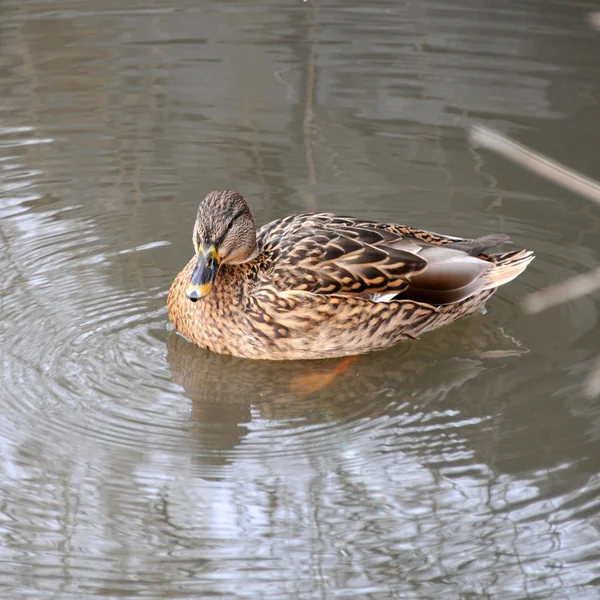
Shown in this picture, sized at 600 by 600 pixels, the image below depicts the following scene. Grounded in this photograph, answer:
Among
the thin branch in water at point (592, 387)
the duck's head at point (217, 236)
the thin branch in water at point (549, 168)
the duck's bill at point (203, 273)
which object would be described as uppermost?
the duck's head at point (217, 236)

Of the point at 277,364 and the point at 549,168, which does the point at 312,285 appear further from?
the point at 549,168

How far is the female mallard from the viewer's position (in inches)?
230

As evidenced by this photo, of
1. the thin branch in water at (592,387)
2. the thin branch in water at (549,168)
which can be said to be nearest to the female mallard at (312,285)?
the thin branch in water at (592,387)

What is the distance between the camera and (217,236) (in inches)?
227

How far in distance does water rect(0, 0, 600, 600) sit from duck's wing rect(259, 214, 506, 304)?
374 millimetres

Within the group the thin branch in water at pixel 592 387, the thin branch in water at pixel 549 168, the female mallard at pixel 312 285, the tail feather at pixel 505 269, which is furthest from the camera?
the tail feather at pixel 505 269

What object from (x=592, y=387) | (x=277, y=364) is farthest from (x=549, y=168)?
(x=277, y=364)

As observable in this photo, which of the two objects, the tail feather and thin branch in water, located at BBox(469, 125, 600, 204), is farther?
the tail feather

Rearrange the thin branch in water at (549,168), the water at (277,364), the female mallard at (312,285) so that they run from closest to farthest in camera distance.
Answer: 1. the thin branch in water at (549,168)
2. the water at (277,364)
3. the female mallard at (312,285)

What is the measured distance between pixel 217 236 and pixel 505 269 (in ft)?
5.74

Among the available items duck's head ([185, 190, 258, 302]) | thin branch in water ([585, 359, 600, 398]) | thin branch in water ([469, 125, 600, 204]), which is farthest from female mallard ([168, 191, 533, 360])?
thin branch in water ([469, 125, 600, 204])

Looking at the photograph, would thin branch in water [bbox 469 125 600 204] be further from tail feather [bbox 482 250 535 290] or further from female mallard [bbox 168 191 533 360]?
tail feather [bbox 482 250 535 290]

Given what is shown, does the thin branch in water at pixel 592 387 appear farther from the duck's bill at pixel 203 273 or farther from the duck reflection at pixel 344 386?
the duck's bill at pixel 203 273

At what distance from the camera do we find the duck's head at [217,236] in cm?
563
